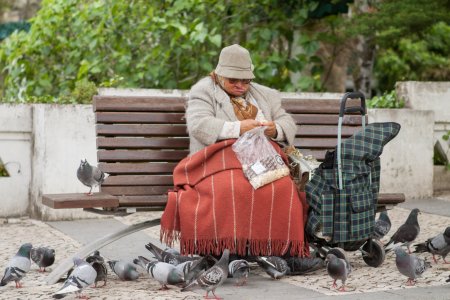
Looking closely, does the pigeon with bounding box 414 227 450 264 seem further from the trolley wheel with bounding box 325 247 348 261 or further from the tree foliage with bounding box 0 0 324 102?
the tree foliage with bounding box 0 0 324 102

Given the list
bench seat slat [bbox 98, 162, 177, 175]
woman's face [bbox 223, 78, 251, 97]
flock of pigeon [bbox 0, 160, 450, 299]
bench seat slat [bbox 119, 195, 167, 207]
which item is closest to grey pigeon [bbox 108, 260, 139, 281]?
flock of pigeon [bbox 0, 160, 450, 299]

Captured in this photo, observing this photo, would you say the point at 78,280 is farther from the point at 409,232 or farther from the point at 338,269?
the point at 409,232

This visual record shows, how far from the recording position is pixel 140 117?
23.7 ft

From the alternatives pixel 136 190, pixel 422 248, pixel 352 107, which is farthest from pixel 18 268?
pixel 422 248

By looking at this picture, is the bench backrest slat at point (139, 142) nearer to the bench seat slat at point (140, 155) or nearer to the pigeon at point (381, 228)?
the bench seat slat at point (140, 155)

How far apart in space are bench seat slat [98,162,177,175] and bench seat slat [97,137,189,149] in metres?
0.13

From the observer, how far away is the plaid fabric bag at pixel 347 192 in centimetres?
658

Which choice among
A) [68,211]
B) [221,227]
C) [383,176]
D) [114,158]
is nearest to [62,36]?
[68,211]

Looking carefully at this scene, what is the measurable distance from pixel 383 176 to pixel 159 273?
189 inches

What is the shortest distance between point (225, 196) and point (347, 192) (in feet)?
2.56

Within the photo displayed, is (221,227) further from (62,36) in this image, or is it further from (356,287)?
(62,36)

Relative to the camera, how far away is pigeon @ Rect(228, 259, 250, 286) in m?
6.25

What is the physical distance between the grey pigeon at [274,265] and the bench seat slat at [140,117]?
1312mm

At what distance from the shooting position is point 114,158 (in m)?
7.08
